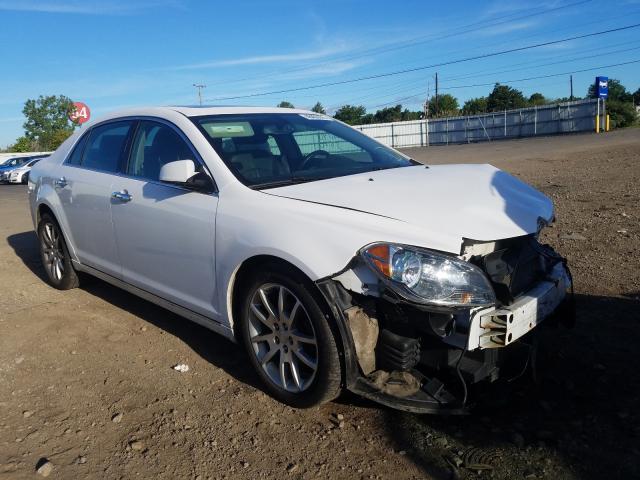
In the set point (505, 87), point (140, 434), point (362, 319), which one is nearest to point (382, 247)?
point (362, 319)

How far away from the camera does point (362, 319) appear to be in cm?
281

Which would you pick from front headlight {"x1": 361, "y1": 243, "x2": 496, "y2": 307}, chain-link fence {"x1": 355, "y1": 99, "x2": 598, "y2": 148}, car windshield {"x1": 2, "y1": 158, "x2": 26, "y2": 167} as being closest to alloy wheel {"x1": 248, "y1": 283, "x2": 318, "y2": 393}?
front headlight {"x1": 361, "y1": 243, "x2": 496, "y2": 307}

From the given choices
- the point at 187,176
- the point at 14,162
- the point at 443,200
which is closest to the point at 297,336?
the point at 443,200

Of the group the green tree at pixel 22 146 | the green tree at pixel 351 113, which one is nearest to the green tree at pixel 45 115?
the green tree at pixel 22 146

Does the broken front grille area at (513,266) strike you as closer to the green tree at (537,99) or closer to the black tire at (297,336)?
the black tire at (297,336)

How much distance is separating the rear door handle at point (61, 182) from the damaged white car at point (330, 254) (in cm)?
85

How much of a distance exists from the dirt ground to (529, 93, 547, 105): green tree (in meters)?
78.8

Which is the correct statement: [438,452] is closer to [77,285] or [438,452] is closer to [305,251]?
[305,251]

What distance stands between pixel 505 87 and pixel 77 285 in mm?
77882

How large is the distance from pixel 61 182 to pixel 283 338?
3.04 meters

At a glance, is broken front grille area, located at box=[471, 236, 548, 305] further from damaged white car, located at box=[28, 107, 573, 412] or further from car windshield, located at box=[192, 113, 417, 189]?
car windshield, located at box=[192, 113, 417, 189]

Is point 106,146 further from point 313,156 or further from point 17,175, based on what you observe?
point 17,175

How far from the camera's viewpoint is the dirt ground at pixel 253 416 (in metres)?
2.64

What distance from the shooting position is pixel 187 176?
3.41 meters
